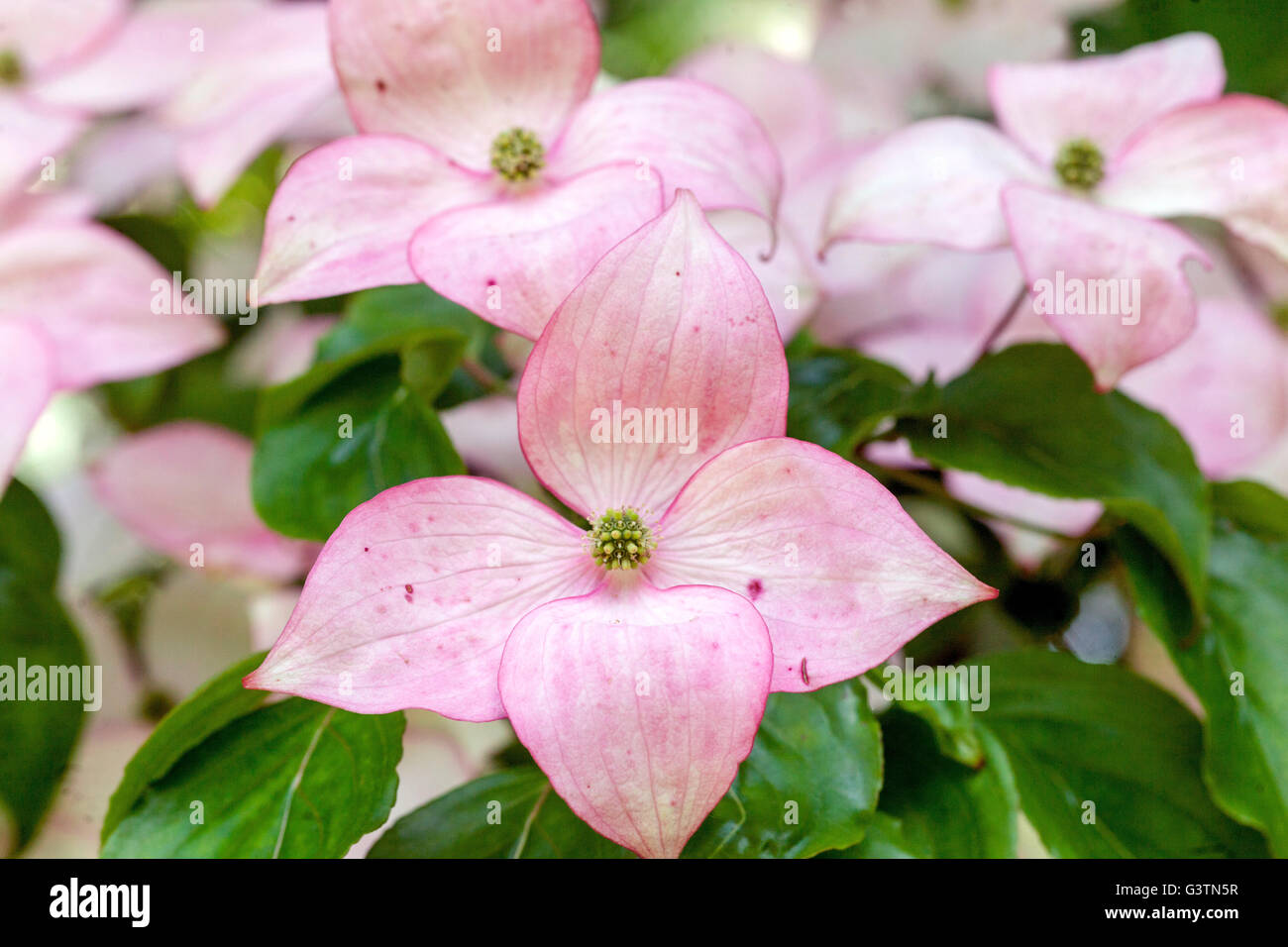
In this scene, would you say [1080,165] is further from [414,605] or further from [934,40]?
[934,40]

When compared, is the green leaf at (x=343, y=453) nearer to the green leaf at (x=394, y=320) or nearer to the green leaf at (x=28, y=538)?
the green leaf at (x=394, y=320)

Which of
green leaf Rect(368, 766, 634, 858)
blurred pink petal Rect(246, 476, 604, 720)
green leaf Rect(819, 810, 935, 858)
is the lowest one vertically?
green leaf Rect(819, 810, 935, 858)

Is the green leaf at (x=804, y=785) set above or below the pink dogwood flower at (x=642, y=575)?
below

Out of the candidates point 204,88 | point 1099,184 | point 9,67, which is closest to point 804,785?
point 1099,184

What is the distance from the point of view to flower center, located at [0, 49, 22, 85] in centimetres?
60

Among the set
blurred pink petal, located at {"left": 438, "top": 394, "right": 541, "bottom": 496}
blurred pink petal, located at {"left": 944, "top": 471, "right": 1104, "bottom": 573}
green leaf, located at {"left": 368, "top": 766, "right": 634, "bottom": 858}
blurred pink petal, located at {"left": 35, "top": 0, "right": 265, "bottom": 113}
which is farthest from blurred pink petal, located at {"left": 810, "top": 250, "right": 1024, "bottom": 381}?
blurred pink petal, located at {"left": 35, "top": 0, "right": 265, "bottom": 113}

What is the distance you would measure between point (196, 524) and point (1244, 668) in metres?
0.50

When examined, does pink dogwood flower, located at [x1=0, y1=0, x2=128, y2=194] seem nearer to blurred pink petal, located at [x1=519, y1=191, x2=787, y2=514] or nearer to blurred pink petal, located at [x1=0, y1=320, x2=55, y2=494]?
blurred pink petal, located at [x1=0, y1=320, x2=55, y2=494]

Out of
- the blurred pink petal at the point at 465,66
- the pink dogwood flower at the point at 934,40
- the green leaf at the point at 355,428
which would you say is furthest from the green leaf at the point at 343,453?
the pink dogwood flower at the point at 934,40

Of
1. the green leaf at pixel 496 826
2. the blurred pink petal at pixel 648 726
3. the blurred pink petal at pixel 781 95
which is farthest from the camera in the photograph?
the blurred pink petal at pixel 781 95

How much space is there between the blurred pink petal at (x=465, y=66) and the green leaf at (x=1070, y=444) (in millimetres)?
195

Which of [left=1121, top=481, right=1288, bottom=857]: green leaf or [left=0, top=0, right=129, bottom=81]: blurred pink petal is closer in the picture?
[left=1121, top=481, right=1288, bottom=857]: green leaf

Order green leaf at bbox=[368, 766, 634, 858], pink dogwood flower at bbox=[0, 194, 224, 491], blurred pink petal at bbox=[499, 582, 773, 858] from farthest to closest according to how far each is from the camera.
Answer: pink dogwood flower at bbox=[0, 194, 224, 491] < green leaf at bbox=[368, 766, 634, 858] < blurred pink petal at bbox=[499, 582, 773, 858]

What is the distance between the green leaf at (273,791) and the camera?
0.37 meters
